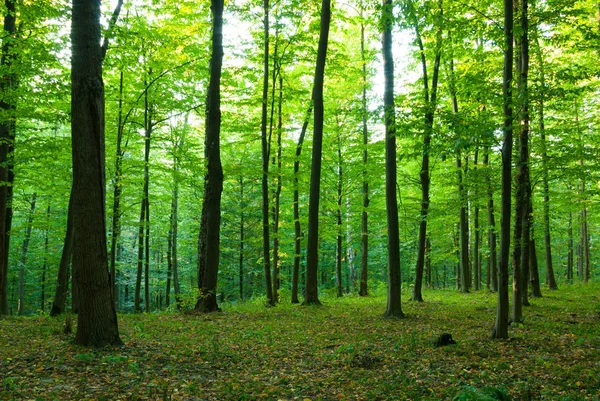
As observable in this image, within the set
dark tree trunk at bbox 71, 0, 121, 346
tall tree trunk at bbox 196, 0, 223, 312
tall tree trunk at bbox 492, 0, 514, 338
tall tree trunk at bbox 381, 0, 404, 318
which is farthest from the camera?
tall tree trunk at bbox 196, 0, 223, 312

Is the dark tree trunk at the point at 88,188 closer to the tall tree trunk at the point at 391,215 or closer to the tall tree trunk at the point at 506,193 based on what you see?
the tall tree trunk at the point at 506,193

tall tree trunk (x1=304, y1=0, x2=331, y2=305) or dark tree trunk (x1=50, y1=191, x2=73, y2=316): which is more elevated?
tall tree trunk (x1=304, y1=0, x2=331, y2=305)

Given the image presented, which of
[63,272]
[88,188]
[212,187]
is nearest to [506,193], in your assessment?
[88,188]

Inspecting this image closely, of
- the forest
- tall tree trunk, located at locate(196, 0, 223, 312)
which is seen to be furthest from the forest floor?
tall tree trunk, located at locate(196, 0, 223, 312)

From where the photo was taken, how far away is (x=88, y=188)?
21.1 feet

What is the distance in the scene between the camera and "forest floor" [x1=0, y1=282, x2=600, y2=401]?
482 cm

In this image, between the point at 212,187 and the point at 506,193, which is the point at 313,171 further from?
Result: the point at 506,193

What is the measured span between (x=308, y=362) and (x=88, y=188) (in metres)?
4.60

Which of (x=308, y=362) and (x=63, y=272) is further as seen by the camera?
(x=63, y=272)

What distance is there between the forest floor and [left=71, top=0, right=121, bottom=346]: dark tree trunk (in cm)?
61

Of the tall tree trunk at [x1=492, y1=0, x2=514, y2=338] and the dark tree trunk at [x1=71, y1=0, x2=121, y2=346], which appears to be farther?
the tall tree trunk at [x1=492, y1=0, x2=514, y2=338]

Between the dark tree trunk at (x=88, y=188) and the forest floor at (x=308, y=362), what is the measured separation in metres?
0.61

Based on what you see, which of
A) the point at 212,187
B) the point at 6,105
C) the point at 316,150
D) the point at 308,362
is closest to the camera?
the point at 308,362

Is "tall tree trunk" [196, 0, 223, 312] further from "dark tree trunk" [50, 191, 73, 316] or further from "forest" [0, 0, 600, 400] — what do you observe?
"dark tree trunk" [50, 191, 73, 316]
